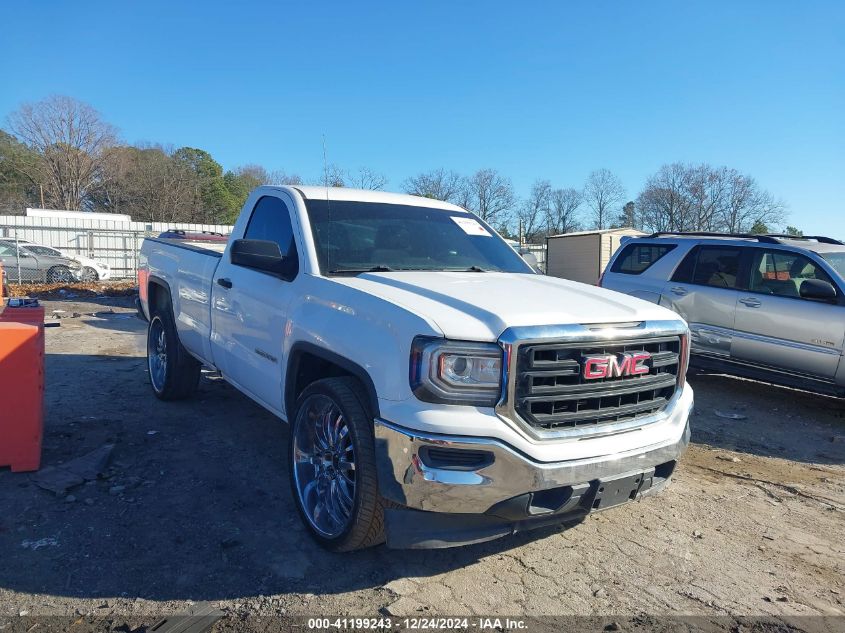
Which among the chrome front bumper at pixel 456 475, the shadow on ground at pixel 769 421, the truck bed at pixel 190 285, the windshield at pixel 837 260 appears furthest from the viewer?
the windshield at pixel 837 260

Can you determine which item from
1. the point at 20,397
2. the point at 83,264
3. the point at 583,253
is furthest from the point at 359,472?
the point at 583,253

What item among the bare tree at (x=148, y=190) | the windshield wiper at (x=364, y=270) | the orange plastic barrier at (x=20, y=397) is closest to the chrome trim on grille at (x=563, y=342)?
the windshield wiper at (x=364, y=270)

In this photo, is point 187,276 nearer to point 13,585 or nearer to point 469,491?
point 13,585

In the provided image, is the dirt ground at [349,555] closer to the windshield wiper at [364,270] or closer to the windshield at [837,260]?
the windshield wiper at [364,270]

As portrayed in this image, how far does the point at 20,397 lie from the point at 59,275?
57.1 feet

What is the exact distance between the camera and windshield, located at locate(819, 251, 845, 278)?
654 cm

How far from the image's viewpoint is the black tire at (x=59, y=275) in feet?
61.1

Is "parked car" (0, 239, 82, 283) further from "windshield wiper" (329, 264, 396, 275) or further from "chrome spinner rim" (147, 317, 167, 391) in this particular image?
"windshield wiper" (329, 264, 396, 275)

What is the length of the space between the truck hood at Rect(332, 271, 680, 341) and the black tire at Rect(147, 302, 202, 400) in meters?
3.06

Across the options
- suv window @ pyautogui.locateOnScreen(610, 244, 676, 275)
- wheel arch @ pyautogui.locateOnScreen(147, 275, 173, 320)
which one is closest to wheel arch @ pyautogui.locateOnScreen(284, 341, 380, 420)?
wheel arch @ pyautogui.locateOnScreen(147, 275, 173, 320)

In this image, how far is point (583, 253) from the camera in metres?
28.8

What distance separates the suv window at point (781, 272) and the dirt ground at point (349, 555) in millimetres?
2262

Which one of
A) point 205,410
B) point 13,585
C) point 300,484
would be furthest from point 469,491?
point 205,410

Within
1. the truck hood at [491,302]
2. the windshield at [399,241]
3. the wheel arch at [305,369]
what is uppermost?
the windshield at [399,241]
